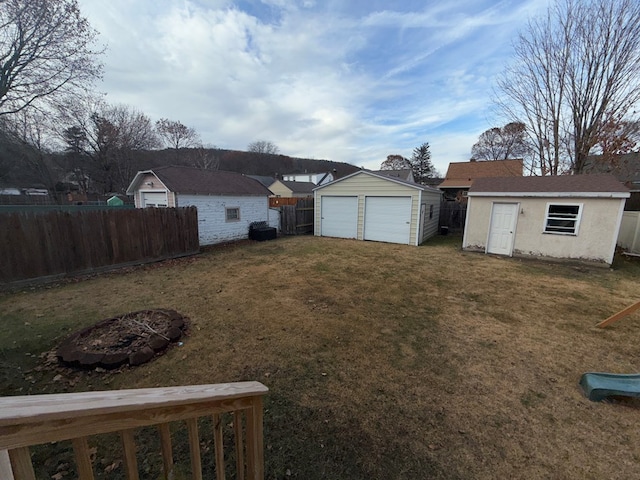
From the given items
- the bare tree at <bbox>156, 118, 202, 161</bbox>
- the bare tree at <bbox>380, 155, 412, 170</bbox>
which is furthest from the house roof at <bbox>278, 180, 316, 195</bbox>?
the bare tree at <bbox>380, 155, 412, 170</bbox>

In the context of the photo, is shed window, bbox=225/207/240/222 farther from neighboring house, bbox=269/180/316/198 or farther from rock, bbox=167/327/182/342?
neighboring house, bbox=269/180/316/198

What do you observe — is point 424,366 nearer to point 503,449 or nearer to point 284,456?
point 503,449

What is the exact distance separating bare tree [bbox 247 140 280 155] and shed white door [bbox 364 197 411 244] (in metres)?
47.0

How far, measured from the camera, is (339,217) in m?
13.7

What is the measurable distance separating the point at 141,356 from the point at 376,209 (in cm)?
1081

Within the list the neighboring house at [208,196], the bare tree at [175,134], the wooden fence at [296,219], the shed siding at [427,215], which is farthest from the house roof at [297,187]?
the shed siding at [427,215]

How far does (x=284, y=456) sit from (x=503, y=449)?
1927mm

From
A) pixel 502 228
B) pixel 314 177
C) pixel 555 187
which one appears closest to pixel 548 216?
pixel 555 187

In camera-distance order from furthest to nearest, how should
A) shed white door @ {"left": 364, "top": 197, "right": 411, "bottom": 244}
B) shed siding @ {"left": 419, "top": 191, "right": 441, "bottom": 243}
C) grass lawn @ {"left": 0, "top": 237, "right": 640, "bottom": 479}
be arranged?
1. shed siding @ {"left": 419, "top": 191, "right": 441, "bottom": 243}
2. shed white door @ {"left": 364, "top": 197, "right": 411, "bottom": 244}
3. grass lawn @ {"left": 0, "top": 237, "right": 640, "bottom": 479}

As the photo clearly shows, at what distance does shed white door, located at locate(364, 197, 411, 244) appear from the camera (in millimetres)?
11898

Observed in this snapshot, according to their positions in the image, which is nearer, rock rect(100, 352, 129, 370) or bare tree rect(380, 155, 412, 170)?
rock rect(100, 352, 129, 370)

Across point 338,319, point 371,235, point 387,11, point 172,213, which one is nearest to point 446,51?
point 387,11

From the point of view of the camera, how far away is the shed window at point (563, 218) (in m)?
8.63

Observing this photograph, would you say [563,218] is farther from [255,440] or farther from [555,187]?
[255,440]
